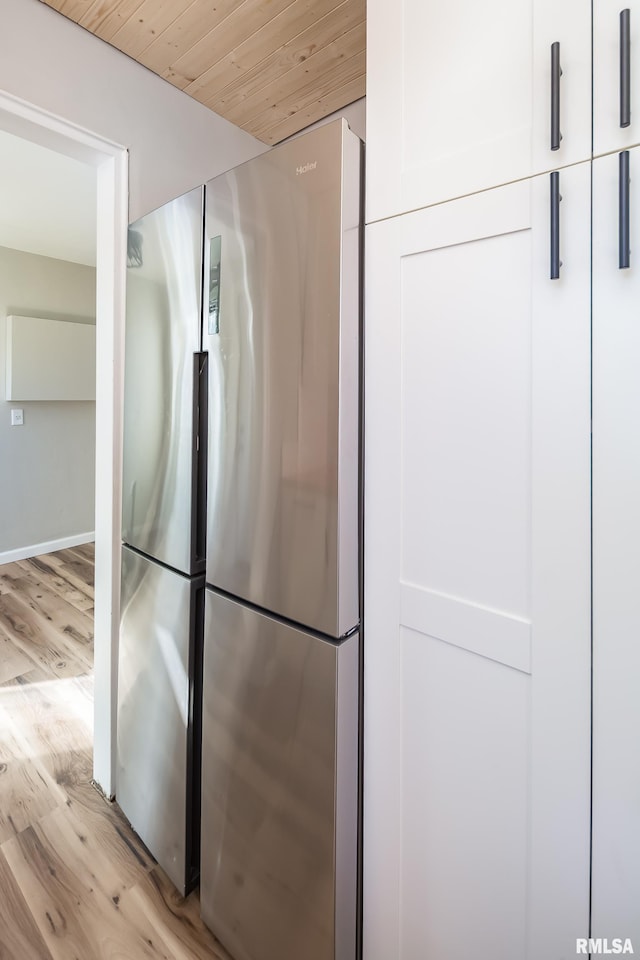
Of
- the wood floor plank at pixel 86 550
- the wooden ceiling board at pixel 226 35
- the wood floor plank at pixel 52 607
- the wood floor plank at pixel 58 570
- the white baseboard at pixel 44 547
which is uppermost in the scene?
the wooden ceiling board at pixel 226 35

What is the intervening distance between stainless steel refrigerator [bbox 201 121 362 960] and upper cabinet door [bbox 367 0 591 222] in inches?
3.8

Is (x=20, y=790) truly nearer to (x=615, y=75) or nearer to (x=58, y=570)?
(x=58, y=570)

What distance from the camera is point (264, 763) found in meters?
1.07

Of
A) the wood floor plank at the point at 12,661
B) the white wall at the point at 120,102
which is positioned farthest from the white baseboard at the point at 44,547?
the white wall at the point at 120,102

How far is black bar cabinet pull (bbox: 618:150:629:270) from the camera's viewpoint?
65 cm

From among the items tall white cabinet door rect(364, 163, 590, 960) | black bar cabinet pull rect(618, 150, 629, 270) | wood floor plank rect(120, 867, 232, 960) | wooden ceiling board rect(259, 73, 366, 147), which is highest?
wooden ceiling board rect(259, 73, 366, 147)

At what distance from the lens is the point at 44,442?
13.5ft

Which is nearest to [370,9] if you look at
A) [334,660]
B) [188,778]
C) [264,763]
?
[334,660]

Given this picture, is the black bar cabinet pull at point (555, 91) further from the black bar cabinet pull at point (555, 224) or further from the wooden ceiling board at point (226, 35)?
the wooden ceiling board at point (226, 35)

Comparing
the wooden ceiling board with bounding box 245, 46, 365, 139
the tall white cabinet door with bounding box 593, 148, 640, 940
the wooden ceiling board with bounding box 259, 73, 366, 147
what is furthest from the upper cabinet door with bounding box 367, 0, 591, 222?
the wooden ceiling board with bounding box 259, 73, 366, 147

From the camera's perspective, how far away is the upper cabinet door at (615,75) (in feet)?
2.12

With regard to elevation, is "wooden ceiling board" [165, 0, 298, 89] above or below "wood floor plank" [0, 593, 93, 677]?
above

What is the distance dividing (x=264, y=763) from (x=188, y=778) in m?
0.38

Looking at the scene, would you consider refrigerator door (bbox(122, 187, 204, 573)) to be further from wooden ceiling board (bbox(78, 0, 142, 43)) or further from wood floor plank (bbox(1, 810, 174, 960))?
wood floor plank (bbox(1, 810, 174, 960))
